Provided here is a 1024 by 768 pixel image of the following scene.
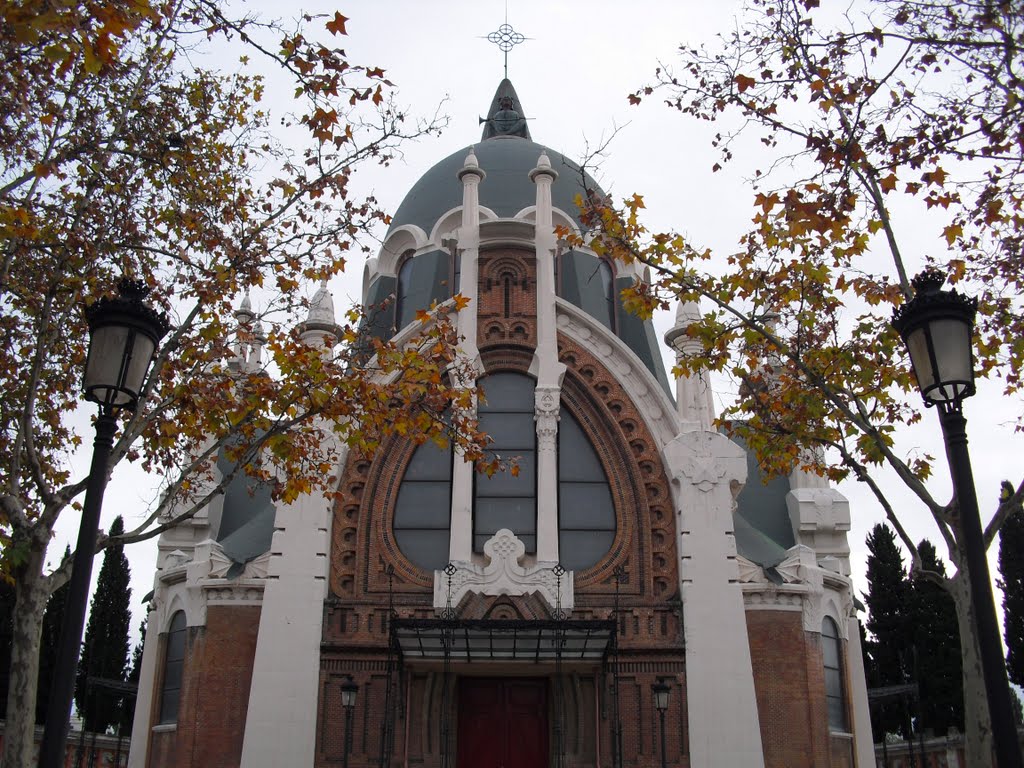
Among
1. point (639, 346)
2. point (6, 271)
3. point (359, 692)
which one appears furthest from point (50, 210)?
point (639, 346)

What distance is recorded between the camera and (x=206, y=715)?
2092cm

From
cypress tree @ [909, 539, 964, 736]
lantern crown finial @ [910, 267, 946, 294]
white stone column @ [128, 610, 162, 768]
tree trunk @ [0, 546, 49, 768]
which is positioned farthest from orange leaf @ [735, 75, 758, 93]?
cypress tree @ [909, 539, 964, 736]

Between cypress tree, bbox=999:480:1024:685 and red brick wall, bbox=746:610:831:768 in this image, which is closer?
red brick wall, bbox=746:610:831:768

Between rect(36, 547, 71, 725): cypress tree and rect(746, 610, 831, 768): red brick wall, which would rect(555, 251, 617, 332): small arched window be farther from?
rect(36, 547, 71, 725): cypress tree

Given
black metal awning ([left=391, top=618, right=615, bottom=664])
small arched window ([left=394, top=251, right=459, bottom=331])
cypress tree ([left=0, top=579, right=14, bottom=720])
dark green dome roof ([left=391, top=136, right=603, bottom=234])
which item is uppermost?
dark green dome roof ([left=391, top=136, right=603, bottom=234])

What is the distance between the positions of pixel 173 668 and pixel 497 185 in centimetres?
1585

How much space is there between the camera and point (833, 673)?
23.0 m

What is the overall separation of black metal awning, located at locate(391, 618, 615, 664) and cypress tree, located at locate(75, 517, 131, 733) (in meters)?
22.1

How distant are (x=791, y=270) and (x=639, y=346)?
1418 cm

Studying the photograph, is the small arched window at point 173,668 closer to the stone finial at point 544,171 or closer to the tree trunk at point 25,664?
the tree trunk at point 25,664

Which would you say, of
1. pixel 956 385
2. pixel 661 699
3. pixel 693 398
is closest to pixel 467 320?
pixel 693 398

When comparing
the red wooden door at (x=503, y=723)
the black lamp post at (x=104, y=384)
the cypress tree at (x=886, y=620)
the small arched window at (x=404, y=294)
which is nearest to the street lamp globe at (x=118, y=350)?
the black lamp post at (x=104, y=384)

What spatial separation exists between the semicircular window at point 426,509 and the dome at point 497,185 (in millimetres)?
8332

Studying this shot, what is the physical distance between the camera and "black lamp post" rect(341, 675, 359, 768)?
65.5ft
